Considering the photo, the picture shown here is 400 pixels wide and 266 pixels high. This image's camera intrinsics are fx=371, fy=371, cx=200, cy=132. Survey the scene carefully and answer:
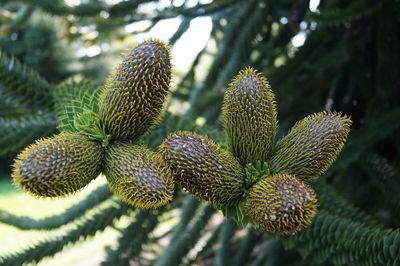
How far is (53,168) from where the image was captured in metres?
1.04

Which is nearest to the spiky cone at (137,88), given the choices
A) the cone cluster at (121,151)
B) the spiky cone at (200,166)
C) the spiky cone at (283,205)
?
the cone cluster at (121,151)

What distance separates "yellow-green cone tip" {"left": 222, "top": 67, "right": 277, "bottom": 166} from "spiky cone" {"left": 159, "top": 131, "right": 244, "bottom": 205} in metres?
0.09

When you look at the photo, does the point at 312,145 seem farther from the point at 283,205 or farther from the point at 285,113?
the point at 285,113

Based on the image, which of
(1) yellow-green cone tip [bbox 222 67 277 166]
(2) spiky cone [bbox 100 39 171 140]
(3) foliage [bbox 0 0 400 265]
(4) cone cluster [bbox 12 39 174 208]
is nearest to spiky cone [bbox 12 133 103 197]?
(4) cone cluster [bbox 12 39 174 208]

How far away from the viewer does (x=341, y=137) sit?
1.16 metres

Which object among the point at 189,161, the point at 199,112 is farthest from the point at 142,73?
the point at 199,112

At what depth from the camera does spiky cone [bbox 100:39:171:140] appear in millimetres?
1132

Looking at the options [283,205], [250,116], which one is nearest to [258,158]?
[250,116]

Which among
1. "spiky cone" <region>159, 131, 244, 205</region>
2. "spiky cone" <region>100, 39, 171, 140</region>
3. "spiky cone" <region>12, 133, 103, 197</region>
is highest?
"spiky cone" <region>100, 39, 171, 140</region>

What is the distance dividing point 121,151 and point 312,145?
0.59 m

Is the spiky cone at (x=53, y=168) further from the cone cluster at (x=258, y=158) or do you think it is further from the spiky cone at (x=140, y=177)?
the cone cluster at (x=258, y=158)

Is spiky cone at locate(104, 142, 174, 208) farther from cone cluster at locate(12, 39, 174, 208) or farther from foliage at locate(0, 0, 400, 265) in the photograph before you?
foliage at locate(0, 0, 400, 265)

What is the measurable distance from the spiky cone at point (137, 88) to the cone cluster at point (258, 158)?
142 mm

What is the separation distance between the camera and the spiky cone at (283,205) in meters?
1.00
